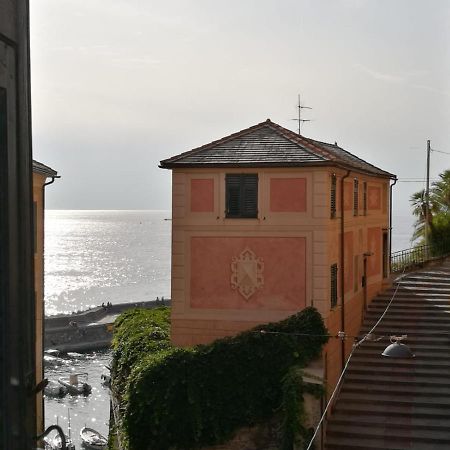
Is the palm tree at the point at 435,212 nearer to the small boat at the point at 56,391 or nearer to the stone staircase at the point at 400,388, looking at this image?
the stone staircase at the point at 400,388

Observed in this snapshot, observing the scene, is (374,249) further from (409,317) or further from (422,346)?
(422,346)

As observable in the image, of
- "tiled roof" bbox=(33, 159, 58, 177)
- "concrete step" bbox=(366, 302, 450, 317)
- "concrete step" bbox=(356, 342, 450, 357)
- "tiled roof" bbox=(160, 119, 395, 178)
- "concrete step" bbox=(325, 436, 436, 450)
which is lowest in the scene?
"concrete step" bbox=(325, 436, 436, 450)

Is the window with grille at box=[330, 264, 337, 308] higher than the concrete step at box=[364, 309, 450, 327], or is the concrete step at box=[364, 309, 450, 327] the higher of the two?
the window with grille at box=[330, 264, 337, 308]

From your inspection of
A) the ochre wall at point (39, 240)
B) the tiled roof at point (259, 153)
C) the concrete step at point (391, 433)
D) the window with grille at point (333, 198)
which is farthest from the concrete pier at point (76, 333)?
→ the ochre wall at point (39, 240)

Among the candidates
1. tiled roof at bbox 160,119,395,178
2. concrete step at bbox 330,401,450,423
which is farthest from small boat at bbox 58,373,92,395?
concrete step at bbox 330,401,450,423

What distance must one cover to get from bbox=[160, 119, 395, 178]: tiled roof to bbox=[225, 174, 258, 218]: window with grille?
0.42m

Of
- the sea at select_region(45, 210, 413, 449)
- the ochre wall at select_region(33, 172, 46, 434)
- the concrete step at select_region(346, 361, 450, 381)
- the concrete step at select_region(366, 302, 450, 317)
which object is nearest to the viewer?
the ochre wall at select_region(33, 172, 46, 434)

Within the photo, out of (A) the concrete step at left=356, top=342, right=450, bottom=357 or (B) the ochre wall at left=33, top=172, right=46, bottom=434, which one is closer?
(B) the ochre wall at left=33, top=172, right=46, bottom=434

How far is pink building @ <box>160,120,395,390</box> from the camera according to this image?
21.0 m

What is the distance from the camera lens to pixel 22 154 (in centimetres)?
278

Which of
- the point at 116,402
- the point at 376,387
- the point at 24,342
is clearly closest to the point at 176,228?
the point at 116,402

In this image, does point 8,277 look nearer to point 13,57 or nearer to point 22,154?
point 22,154

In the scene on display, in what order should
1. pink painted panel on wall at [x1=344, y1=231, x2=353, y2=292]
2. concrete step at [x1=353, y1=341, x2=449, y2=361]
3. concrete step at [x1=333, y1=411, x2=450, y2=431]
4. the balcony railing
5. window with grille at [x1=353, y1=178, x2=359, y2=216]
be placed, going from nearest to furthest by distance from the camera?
concrete step at [x1=333, y1=411, x2=450, y2=431] → concrete step at [x1=353, y1=341, x2=449, y2=361] → pink painted panel on wall at [x1=344, y1=231, x2=353, y2=292] → window with grille at [x1=353, y1=178, x2=359, y2=216] → the balcony railing

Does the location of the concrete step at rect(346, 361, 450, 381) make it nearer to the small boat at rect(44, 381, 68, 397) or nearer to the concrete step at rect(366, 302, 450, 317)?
the concrete step at rect(366, 302, 450, 317)
